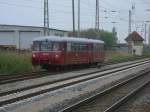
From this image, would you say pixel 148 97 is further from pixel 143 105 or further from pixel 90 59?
pixel 90 59

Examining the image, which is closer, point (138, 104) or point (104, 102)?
point (138, 104)

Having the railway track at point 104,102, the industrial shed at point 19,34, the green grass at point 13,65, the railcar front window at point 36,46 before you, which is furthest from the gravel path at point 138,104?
the industrial shed at point 19,34

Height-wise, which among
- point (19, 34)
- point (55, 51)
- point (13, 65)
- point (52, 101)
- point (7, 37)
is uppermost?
point (19, 34)

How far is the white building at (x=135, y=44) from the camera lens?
95.3 m

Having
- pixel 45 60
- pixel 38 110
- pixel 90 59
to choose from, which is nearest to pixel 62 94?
pixel 38 110

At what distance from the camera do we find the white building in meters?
95.3

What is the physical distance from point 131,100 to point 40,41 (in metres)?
17.2

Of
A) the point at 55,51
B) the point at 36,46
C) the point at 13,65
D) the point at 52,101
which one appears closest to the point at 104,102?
the point at 52,101

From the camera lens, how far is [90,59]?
3800cm

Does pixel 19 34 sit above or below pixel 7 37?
above

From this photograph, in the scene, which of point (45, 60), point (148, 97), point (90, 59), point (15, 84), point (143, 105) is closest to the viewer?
point (143, 105)

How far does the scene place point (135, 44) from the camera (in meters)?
102

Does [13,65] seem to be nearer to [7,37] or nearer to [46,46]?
[46,46]

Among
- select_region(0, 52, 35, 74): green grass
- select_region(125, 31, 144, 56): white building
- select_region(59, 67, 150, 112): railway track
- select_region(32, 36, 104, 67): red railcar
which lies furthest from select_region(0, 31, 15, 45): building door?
select_region(59, 67, 150, 112): railway track
